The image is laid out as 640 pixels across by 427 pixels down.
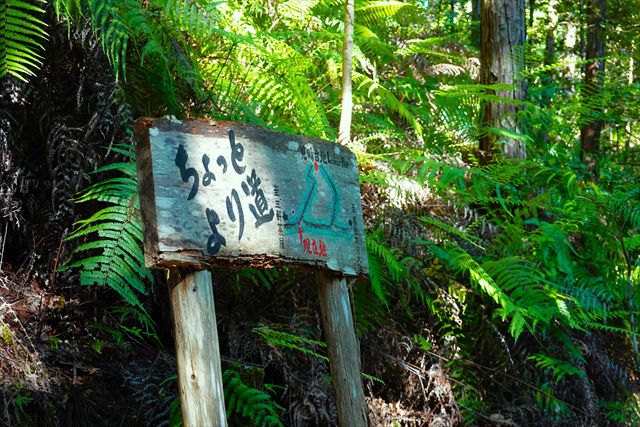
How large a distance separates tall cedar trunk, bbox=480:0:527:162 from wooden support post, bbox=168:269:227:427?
4052 millimetres

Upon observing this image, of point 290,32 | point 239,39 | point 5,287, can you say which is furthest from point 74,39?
point 290,32

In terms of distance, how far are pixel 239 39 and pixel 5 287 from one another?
170cm

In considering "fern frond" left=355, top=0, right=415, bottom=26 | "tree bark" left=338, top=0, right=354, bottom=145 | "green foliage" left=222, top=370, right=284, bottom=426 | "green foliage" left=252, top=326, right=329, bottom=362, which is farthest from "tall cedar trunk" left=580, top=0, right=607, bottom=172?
"green foliage" left=222, top=370, right=284, bottom=426

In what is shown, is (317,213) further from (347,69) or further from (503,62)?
(503,62)

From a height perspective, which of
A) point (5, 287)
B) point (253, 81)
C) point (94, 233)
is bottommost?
point (5, 287)

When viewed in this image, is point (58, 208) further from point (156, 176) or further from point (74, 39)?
point (156, 176)

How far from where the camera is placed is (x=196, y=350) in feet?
7.59

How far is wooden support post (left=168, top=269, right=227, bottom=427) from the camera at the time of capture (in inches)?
89.9

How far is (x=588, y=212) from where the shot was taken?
5.18 metres

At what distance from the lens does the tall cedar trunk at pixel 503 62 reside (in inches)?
236

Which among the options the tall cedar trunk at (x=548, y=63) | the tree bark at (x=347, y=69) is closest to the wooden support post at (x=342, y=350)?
the tree bark at (x=347, y=69)

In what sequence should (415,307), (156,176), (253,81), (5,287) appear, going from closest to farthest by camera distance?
(156,176)
(5,287)
(253,81)
(415,307)

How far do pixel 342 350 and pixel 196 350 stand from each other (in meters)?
0.79

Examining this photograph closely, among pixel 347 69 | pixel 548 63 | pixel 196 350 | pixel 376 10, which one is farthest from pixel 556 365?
pixel 548 63
